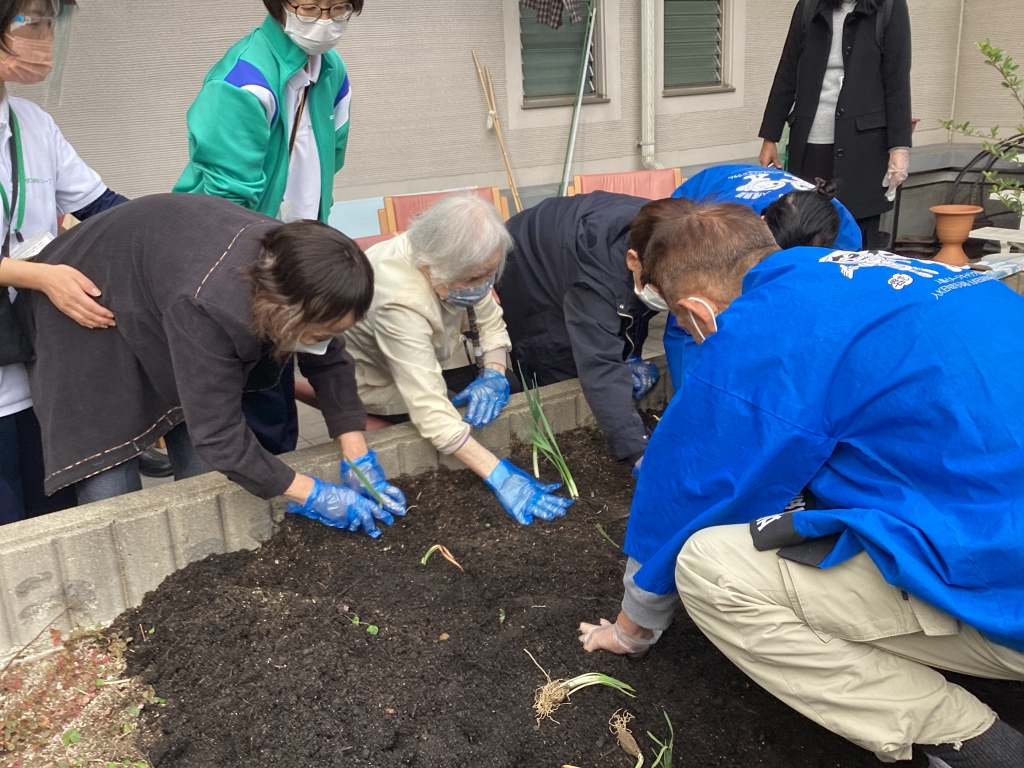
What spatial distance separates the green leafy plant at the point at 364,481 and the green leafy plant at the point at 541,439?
20.9 inches

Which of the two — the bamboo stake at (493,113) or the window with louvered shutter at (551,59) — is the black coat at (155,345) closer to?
the bamboo stake at (493,113)

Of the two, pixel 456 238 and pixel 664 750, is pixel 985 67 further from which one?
pixel 664 750

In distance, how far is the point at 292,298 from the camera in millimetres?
1869

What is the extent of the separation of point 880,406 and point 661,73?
4501 mm

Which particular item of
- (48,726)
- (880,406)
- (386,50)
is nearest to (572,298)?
(880,406)

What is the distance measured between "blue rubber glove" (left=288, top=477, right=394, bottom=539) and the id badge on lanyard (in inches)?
39.4

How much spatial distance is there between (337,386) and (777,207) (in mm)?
1402

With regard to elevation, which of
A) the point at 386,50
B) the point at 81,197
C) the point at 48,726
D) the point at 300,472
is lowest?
the point at 48,726

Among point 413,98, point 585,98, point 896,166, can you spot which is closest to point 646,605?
point 896,166

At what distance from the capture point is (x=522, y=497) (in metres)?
2.57

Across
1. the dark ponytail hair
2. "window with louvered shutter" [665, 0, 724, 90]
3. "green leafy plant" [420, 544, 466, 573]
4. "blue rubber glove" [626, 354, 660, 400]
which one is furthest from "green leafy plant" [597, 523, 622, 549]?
"window with louvered shutter" [665, 0, 724, 90]

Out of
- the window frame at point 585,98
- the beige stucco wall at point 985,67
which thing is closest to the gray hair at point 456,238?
the window frame at point 585,98

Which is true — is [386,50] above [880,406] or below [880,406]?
above

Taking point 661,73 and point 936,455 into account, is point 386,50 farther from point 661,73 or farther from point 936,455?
point 936,455
